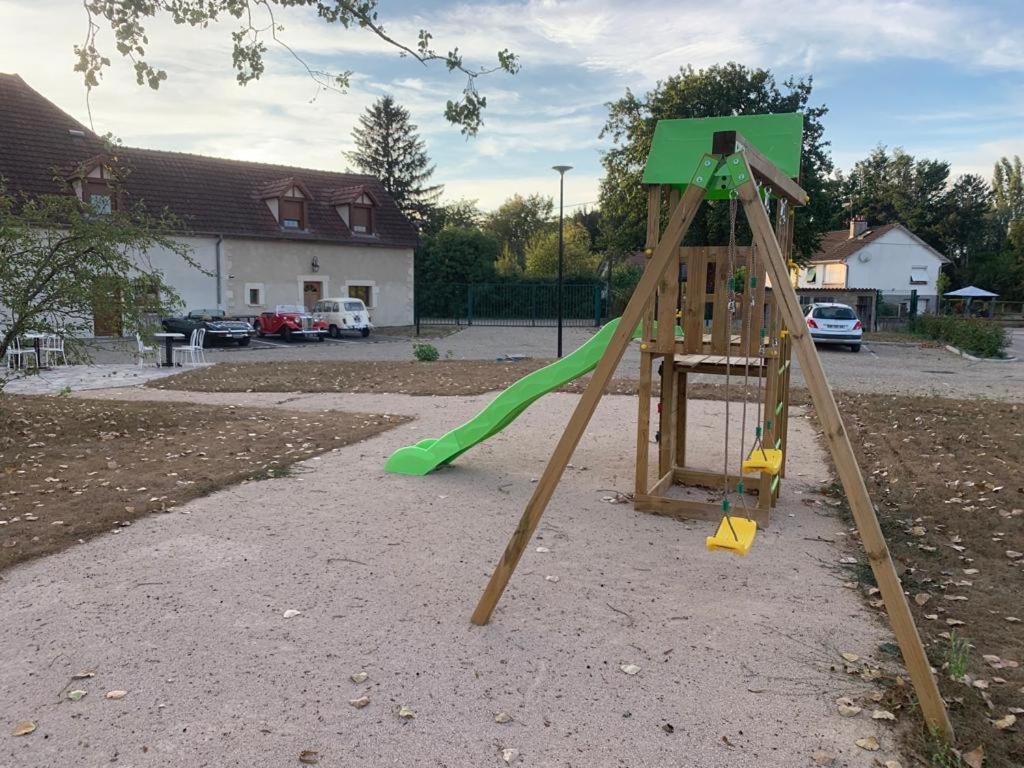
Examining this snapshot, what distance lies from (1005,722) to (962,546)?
8.14 ft

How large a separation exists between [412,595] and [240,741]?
151 cm

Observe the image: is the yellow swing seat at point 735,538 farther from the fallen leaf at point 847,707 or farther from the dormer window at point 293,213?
the dormer window at point 293,213

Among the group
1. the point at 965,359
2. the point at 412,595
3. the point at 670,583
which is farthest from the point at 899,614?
the point at 965,359

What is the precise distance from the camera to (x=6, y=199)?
8.59m

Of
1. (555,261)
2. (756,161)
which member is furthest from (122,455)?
(555,261)

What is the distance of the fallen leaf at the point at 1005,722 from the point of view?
9.88 feet

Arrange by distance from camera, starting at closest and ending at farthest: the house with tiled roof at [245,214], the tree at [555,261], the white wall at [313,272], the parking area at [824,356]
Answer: the parking area at [824,356]
the house with tiled roof at [245,214]
the white wall at [313,272]
the tree at [555,261]

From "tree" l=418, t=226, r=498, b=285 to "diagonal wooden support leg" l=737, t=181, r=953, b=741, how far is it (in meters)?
40.4

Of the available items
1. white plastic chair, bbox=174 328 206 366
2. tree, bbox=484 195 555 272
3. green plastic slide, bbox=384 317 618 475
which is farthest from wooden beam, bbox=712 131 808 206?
tree, bbox=484 195 555 272

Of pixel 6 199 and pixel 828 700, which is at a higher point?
pixel 6 199

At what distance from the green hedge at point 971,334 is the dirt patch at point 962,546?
1405 centimetres

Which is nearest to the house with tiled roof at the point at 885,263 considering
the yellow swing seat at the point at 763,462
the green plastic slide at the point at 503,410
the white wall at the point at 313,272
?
the white wall at the point at 313,272

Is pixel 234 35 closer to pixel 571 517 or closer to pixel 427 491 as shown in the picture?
pixel 427 491

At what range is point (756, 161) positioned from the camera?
4.40 m
